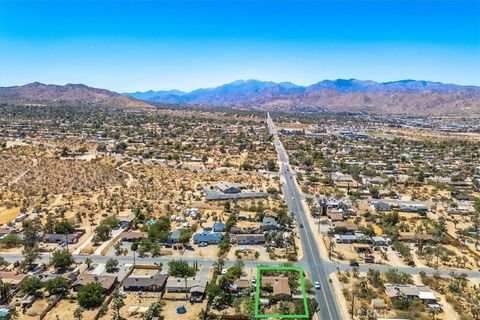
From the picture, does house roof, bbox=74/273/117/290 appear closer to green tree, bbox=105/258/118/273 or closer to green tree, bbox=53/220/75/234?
green tree, bbox=105/258/118/273

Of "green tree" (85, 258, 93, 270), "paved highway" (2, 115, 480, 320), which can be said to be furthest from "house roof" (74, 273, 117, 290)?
"paved highway" (2, 115, 480, 320)

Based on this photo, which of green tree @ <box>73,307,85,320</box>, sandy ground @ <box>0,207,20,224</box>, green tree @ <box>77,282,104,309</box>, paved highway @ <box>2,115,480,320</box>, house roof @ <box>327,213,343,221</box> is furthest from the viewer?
house roof @ <box>327,213,343,221</box>

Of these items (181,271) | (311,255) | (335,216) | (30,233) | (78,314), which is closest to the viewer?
(78,314)

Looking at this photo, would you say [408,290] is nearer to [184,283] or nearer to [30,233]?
[184,283]

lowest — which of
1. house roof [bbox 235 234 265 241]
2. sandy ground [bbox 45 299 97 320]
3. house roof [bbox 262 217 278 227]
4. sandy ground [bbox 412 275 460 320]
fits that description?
sandy ground [bbox 412 275 460 320]

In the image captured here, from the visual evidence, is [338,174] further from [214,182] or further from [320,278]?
[320,278]

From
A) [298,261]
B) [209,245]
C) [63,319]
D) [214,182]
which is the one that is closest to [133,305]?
[63,319]

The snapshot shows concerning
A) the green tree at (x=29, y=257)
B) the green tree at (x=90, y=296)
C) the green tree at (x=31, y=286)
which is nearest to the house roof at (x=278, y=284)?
the green tree at (x=90, y=296)

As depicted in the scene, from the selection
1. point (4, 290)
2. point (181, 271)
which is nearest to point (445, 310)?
point (181, 271)
